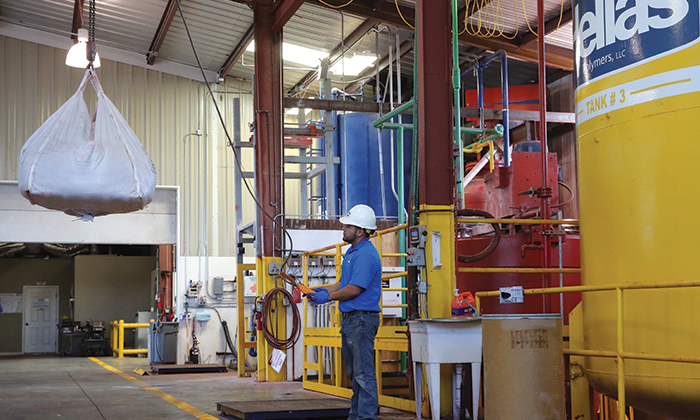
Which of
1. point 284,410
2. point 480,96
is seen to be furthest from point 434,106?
point 480,96

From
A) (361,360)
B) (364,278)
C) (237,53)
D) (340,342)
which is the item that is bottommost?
(340,342)

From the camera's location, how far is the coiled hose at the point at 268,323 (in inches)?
404

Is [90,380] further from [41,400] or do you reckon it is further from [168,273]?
[168,273]

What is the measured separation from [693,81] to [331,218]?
8861 mm

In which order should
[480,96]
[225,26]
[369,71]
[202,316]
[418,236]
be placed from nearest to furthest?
[418,236]
[480,96]
[225,26]
[202,316]
[369,71]

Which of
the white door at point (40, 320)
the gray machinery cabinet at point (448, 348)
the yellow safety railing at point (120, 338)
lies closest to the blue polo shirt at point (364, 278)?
the gray machinery cabinet at point (448, 348)

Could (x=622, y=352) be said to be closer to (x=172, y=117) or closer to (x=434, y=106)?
(x=434, y=106)

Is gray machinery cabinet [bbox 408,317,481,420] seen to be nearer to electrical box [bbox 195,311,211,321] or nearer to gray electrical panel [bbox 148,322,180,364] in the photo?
gray electrical panel [bbox 148,322,180,364]

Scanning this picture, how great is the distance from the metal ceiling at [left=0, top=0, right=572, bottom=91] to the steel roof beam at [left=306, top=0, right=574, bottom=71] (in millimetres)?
188

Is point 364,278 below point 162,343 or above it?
above

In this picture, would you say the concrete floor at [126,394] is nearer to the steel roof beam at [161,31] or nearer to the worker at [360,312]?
the worker at [360,312]

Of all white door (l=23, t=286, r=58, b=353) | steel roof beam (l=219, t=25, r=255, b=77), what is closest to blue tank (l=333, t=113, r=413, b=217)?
steel roof beam (l=219, t=25, r=255, b=77)

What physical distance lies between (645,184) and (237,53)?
46.8ft

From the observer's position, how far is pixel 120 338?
18453 mm
